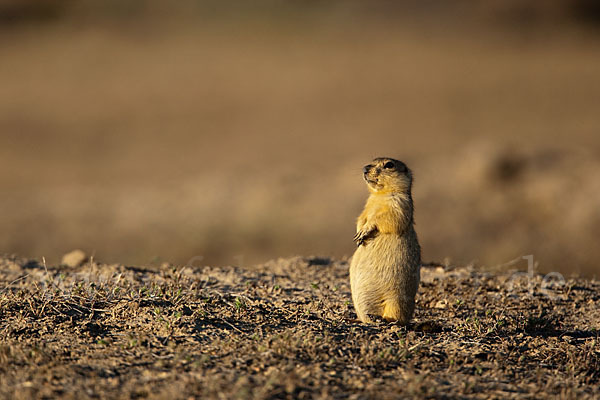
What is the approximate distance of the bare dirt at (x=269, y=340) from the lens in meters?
4.29

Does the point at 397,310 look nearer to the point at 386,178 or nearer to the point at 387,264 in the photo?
the point at 387,264

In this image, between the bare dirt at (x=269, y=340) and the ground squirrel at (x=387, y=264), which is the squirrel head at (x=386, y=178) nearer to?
the ground squirrel at (x=387, y=264)

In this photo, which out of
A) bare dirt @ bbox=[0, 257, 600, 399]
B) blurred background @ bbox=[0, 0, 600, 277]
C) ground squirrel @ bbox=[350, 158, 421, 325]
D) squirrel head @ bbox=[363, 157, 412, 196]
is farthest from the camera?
blurred background @ bbox=[0, 0, 600, 277]

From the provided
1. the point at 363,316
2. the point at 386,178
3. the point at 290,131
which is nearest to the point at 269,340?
the point at 363,316

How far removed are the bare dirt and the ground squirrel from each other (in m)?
0.16

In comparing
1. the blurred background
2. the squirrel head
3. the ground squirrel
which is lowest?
the ground squirrel

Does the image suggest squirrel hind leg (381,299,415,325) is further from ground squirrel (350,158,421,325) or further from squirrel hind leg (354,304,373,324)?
squirrel hind leg (354,304,373,324)

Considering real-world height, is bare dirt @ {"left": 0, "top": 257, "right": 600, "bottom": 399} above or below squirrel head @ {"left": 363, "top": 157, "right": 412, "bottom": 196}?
below

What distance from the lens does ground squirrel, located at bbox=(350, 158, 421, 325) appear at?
5.50 m

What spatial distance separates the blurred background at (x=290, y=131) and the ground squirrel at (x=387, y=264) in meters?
1.99

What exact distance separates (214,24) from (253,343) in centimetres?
3276

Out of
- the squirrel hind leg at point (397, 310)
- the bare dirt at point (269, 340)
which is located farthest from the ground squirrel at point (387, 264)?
the bare dirt at point (269, 340)

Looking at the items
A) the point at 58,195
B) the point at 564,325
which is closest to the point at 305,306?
the point at 564,325

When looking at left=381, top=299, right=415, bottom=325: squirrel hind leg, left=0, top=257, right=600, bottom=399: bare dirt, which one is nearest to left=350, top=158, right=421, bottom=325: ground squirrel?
left=381, top=299, right=415, bottom=325: squirrel hind leg
